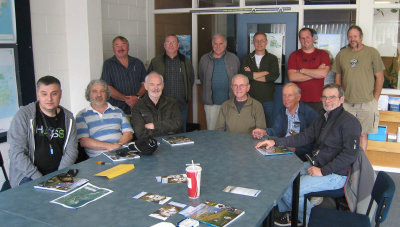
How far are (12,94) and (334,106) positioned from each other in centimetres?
299

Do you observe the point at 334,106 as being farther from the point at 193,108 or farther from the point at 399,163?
the point at 193,108

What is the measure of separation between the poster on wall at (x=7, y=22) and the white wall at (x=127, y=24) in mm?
1420

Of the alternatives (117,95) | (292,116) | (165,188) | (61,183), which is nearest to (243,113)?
(292,116)

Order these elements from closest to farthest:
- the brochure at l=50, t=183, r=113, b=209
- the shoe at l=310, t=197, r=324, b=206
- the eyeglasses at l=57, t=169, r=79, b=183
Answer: the brochure at l=50, t=183, r=113, b=209 < the eyeglasses at l=57, t=169, r=79, b=183 < the shoe at l=310, t=197, r=324, b=206

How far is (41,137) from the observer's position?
105 inches

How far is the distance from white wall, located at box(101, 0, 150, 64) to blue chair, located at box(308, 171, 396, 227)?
141 inches

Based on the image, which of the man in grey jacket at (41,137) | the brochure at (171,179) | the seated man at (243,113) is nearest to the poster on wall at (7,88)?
the man in grey jacket at (41,137)

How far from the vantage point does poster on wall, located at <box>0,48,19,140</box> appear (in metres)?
3.62

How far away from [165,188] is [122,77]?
2.78 meters

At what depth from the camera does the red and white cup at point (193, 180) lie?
178cm

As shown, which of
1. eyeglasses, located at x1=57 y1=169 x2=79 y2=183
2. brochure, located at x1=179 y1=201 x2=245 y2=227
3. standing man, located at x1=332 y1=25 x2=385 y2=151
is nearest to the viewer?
brochure, located at x1=179 y1=201 x2=245 y2=227

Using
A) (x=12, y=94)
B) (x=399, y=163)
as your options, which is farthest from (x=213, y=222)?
(x=399, y=163)

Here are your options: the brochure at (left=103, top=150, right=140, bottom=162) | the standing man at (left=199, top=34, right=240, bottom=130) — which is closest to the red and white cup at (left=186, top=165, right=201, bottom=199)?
the brochure at (left=103, top=150, right=140, bottom=162)

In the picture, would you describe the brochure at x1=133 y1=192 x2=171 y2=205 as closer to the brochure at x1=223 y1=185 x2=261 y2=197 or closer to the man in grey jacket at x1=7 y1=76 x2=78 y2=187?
the brochure at x1=223 y1=185 x2=261 y2=197
